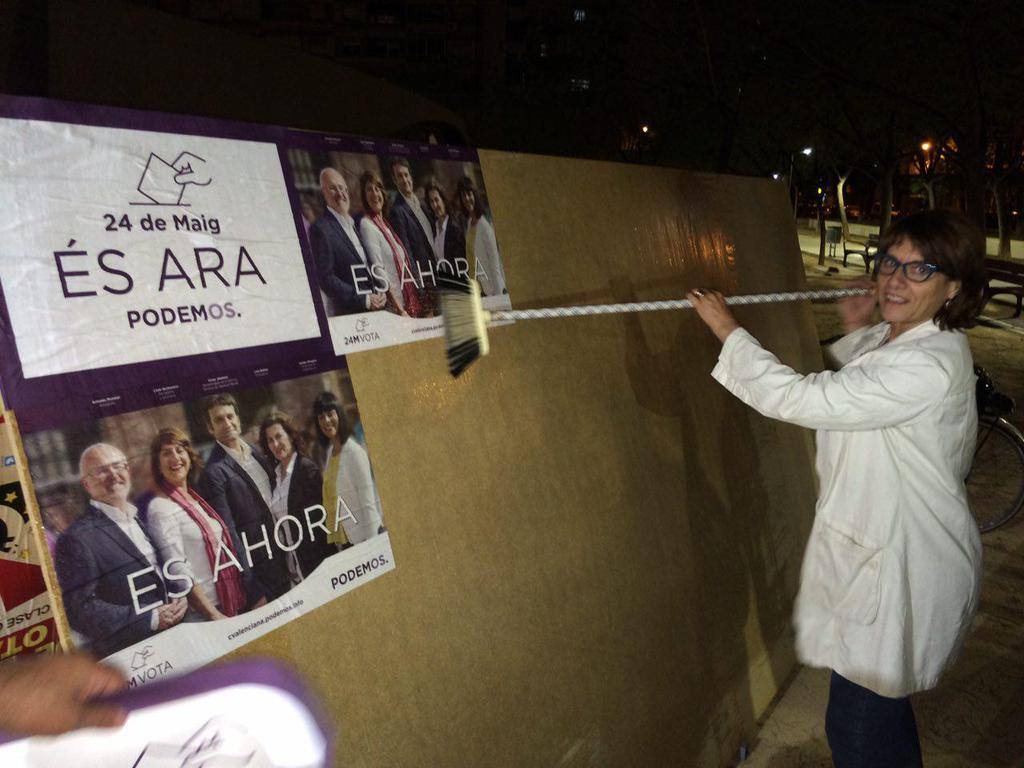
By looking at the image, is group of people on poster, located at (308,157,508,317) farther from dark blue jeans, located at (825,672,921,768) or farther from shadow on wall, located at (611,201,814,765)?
dark blue jeans, located at (825,672,921,768)

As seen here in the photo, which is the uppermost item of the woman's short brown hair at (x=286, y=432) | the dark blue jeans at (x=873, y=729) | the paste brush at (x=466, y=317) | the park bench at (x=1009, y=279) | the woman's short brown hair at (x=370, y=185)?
the woman's short brown hair at (x=370, y=185)

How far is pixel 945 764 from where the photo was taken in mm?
2658

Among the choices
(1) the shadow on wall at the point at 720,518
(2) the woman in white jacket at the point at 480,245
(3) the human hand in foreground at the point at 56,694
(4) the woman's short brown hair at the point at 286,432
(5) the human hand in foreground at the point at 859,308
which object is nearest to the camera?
(3) the human hand in foreground at the point at 56,694

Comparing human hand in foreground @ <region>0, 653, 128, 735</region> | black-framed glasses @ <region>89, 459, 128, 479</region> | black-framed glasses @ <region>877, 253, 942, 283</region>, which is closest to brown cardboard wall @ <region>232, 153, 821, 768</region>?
human hand in foreground @ <region>0, 653, 128, 735</region>

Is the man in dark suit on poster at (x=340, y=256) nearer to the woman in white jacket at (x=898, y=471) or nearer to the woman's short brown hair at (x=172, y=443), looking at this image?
the woman's short brown hair at (x=172, y=443)

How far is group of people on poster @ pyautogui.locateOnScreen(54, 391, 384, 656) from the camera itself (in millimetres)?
1021

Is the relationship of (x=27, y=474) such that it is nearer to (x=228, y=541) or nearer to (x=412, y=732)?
(x=228, y=541)

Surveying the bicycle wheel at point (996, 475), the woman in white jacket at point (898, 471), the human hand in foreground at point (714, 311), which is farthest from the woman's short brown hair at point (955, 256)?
the bicycle wheel at point (996, 475)

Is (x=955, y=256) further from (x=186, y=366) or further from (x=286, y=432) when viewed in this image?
(x=186, y=366)

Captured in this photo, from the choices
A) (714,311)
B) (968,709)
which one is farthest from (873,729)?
(968,709)

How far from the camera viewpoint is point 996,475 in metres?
5.09

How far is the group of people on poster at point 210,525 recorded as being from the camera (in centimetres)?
Result: 102

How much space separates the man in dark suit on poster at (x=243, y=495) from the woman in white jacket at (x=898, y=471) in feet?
4.28

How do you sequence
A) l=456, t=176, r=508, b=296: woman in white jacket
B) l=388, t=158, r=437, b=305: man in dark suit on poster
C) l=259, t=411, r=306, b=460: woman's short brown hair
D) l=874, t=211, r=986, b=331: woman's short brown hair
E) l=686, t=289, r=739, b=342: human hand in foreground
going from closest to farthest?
1. l=259, t=411, r=306, b=460: woman's short brown hair
2. l=388, t=158, r=437, b=305: man in dark suit on poster
3. l=456, t=176, r=508, b=296: woman in white jacket
4. l=874, t=211, r=986, b=331: woman's short brown hair
5. l=686, t=289, r=739, b=342: human hand in foreground
